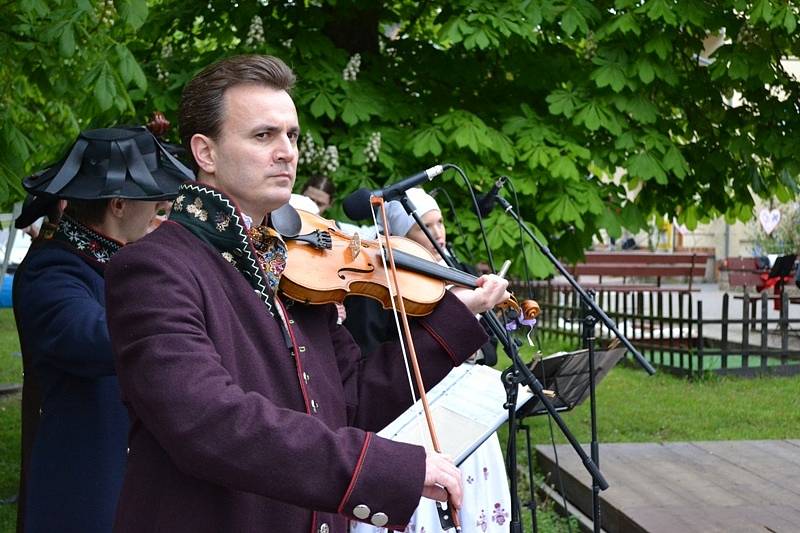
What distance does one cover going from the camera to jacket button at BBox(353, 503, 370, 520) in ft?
6.23

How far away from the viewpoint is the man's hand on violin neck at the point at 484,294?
2700 millimetres

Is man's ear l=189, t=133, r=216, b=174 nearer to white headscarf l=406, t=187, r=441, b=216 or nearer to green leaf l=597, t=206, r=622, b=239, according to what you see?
white headscarf l=406, t=187, r=441, b=216

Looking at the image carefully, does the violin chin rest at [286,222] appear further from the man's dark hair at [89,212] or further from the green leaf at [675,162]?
the green leaf at [675,162]

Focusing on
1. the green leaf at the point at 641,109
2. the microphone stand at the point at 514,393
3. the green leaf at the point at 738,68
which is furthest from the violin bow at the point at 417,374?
the green leaf at the point at 738,68

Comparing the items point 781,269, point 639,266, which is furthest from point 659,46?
point 639,266

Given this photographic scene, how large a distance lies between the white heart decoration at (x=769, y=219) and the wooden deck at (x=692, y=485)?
18518mm

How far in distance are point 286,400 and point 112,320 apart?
403 mm

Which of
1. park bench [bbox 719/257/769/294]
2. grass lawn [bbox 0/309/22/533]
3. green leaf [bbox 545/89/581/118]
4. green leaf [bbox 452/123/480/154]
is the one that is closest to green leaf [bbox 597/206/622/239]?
green leaf [bbox 545/89/581/118]

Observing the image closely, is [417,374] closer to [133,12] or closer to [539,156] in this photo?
[133,12]

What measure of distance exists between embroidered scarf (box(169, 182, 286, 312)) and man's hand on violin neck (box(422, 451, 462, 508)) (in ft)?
1.74

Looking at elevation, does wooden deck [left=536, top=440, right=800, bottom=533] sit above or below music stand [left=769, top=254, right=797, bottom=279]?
above

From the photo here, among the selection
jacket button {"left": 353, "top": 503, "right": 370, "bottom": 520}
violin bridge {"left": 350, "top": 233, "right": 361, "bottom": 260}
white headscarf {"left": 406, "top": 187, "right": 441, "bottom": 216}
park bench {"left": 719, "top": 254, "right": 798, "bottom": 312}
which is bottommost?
park bench {"left": 719, "top": 254, "right": 798, "bottom": 312}

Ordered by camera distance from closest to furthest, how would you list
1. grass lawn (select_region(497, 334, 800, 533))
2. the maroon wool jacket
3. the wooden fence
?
the maroon wool jacket → grass lawn (select_region(497, 334, 800, 533)) → the wooden fence

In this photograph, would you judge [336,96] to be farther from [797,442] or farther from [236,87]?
[236,87]
